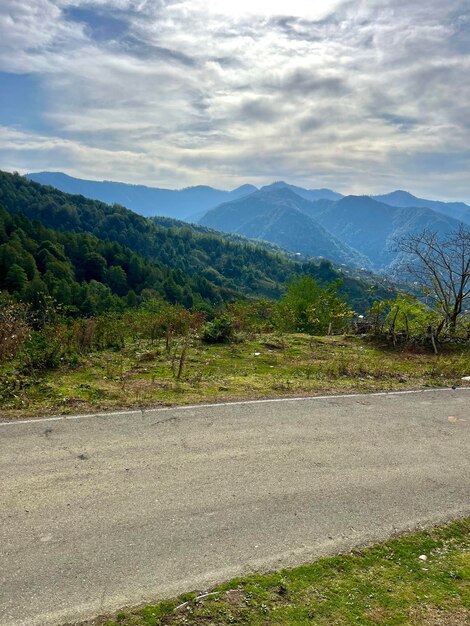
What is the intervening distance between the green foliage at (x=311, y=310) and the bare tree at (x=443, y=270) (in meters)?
5.80

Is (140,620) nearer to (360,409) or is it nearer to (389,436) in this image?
(389,436)

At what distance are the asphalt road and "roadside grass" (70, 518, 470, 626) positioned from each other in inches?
9.3

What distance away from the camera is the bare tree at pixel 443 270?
58.6ft

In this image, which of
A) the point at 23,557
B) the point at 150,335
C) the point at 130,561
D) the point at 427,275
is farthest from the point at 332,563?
the point at 427,275

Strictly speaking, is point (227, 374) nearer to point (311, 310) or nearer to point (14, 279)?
point (311, 310)

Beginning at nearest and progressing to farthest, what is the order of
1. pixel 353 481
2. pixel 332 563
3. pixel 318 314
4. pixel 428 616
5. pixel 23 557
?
1. pixel 428 616
2. pixel 23 557
3. pixel 332 563
4. pixel 353 481
5. pixel 318 314

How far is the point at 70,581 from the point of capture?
4.50m

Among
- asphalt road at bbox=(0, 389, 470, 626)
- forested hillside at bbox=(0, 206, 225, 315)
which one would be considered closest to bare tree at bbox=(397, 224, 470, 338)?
asphalt road at bbox=(0, 389, 470, 626)

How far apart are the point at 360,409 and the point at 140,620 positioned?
7.18 metres

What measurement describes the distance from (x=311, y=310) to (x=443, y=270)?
8629 mm

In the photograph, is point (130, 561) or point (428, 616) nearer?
point (428, 616)

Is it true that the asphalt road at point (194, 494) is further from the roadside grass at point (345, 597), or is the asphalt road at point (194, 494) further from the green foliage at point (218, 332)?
the green foliage at point (218, 332)

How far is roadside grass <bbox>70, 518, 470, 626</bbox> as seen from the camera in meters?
4.18

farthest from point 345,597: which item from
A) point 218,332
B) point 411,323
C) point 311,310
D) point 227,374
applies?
point 311,310
